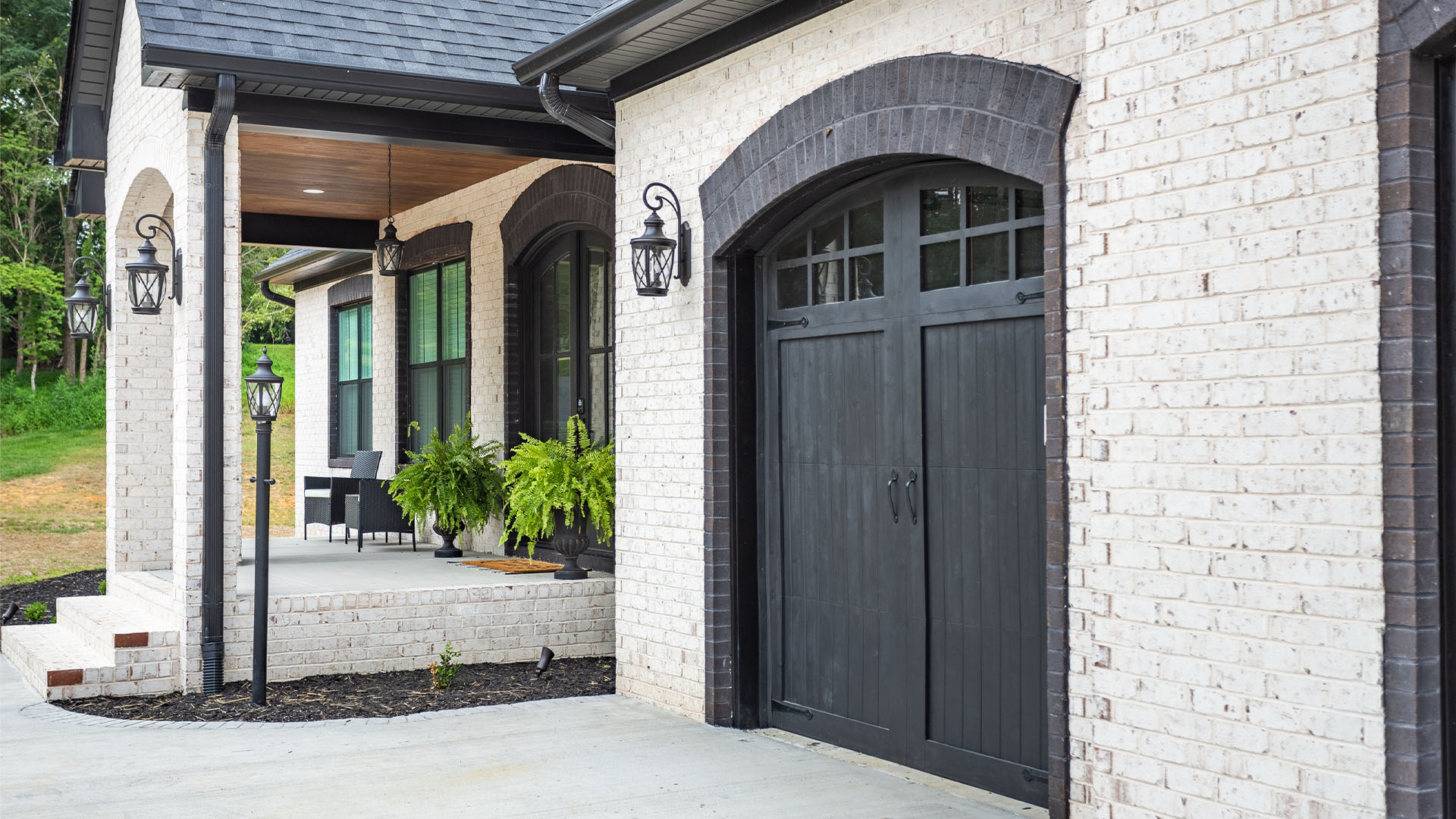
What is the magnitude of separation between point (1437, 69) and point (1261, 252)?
67cm

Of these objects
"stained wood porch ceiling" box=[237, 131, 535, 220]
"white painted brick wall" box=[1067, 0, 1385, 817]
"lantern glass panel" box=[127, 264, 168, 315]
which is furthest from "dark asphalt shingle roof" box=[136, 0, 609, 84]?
"white painted brick wall" box=[1067, 0, 1385, 817]

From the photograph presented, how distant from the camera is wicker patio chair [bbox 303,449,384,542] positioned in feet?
41.0

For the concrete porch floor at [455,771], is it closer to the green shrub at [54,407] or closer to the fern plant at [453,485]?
the fern plant at [453,485]

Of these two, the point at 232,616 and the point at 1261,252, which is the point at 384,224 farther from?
the point at 1261,252

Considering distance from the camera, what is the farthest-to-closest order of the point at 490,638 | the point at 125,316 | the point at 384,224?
the point at 384,224 < the point at 125,316 < the point at 490,638

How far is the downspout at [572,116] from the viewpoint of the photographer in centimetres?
756

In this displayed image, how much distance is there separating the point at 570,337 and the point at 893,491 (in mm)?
4887

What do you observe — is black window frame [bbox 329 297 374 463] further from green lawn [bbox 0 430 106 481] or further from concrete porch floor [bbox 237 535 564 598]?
green lawn [bbox 0 430 106 481]

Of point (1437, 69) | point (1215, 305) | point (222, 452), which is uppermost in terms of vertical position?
point (1437, 69)

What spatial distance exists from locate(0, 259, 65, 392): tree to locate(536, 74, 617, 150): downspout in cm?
2518

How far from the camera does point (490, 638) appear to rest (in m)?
8.58

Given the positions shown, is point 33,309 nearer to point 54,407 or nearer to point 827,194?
point 54,407

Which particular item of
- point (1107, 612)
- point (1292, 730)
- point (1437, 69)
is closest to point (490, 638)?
point (1107, 612)

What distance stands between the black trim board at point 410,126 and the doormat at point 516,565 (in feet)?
10.1
